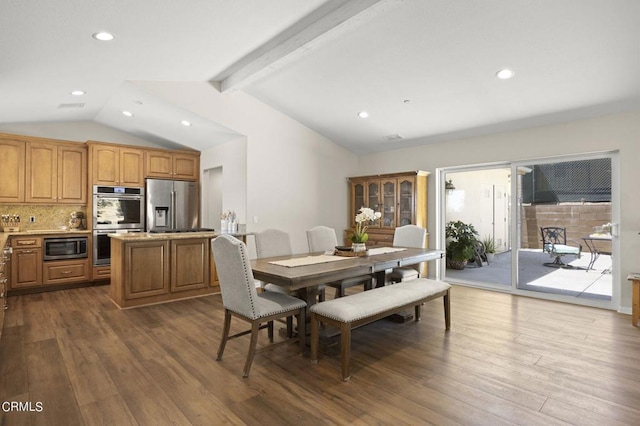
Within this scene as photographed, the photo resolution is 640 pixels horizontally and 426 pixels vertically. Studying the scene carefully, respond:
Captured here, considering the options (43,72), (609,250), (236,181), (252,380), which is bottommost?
(252,380)

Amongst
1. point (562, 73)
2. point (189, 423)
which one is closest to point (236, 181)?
point (189, 423)

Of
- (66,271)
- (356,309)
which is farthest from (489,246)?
(66,271)

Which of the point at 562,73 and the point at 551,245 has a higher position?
the point at 562,73

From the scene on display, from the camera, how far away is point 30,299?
4730 mm

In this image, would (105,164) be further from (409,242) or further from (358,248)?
(409,242)

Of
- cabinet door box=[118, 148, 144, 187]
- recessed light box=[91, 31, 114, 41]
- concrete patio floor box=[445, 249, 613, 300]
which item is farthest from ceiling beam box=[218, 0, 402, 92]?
concrete patio floor box=[445, 249, 613, 300]

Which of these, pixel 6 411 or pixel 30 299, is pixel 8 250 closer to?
pixel 30 299

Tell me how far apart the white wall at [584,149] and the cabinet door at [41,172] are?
5.99m

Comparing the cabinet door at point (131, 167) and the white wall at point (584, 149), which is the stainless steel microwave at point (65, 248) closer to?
the cabinet door at point (131, 167)

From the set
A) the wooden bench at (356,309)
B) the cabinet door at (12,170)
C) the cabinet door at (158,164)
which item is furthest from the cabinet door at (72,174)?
the wooden bench at (356,309)

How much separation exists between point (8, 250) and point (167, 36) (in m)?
3.37

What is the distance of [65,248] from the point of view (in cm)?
532

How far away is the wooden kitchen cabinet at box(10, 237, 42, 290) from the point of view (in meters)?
4.89

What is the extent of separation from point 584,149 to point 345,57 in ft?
10.3
